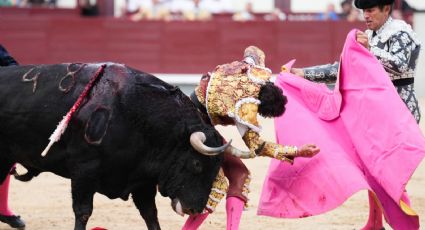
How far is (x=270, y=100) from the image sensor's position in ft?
16.4

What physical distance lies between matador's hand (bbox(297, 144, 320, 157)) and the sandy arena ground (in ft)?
3.65

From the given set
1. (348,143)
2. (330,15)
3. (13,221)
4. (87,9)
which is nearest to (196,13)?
(87,9)

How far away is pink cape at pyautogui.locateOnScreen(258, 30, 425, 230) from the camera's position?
5.15 metres

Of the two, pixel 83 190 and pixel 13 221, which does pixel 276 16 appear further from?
pixel 83 190

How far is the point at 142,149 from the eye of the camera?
16.4 feet

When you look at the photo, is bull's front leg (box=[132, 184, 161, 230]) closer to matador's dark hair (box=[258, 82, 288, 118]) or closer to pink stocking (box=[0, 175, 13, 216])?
matador's dark hair (box=[258, 82, 288, 118])

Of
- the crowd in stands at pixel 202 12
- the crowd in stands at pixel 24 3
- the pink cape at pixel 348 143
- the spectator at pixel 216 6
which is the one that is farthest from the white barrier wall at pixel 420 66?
the pink cape at pixel 348 143

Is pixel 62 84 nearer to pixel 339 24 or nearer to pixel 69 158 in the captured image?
pixel 69 158

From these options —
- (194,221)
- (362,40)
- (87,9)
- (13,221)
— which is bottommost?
(87,9)

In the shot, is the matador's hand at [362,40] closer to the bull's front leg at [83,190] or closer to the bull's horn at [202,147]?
the bull's horn at [202,147]

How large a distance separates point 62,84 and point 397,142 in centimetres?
161

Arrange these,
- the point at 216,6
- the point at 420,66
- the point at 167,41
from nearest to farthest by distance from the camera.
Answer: the point at 420,66 → the point at 167,41 → the point at 216,6

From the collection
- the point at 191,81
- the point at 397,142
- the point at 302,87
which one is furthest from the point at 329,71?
the point at 191,81

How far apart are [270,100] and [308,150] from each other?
0.32 meters
